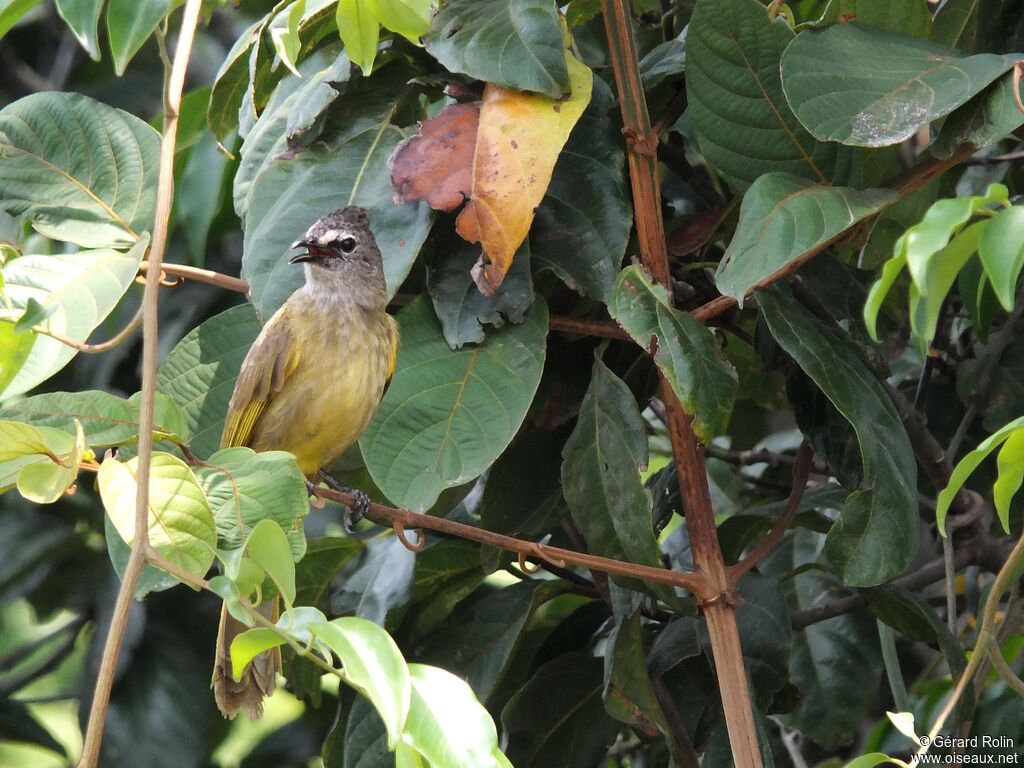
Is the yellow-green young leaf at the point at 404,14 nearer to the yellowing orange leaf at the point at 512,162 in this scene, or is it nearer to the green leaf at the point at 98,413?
the yellowing orange leaf at the point at 512,162

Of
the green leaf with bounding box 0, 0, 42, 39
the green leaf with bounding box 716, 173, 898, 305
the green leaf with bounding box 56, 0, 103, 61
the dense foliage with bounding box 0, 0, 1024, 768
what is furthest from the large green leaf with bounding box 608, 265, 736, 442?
the green leaf with bounding box 0, 0, 42, 39

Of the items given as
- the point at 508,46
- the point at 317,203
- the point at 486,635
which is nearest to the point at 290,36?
the point at 508,46

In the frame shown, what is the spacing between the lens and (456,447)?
189 centimetres

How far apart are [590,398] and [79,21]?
0.95 metres

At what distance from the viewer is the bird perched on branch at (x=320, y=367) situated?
2680mm

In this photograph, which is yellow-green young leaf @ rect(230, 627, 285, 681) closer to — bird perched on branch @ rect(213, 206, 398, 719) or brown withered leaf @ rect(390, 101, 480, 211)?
brown withered leaf @ rect(390, 101, 480, 211)

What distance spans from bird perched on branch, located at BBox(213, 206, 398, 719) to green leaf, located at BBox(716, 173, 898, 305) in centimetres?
103

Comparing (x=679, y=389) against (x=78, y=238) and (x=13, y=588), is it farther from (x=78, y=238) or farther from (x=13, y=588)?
(x=13, y=588)

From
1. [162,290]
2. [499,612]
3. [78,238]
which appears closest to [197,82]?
[162,290]

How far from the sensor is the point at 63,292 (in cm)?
171

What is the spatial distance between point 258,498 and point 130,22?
0.67 metres

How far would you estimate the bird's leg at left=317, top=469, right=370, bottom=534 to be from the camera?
7.32 ft

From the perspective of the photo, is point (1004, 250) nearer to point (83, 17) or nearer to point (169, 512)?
point (169, 512)

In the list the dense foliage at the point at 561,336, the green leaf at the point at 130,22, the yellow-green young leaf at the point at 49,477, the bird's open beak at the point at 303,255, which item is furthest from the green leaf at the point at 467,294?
the yellow-green young leaf at the point at 49,477
